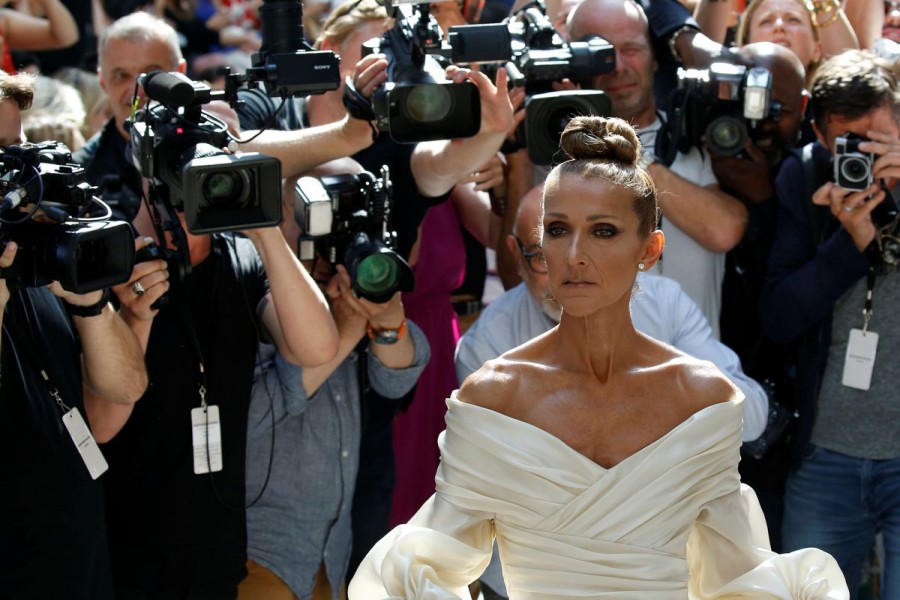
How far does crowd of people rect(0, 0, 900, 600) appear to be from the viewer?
2941mm

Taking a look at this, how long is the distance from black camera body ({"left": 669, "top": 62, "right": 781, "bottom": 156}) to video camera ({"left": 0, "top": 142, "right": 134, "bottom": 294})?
7.08 ft

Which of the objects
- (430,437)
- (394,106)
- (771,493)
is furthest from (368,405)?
(771,493)

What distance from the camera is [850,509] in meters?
4.35

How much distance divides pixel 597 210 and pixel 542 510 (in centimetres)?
68

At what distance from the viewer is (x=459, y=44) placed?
14.0 ft

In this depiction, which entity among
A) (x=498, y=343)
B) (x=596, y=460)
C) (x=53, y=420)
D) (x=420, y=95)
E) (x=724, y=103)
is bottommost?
(x=498, y=343)

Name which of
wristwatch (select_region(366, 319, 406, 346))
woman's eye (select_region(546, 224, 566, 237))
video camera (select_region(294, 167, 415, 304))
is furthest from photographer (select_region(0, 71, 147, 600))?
woman's eye (select_region(546, 224, 566, 237))

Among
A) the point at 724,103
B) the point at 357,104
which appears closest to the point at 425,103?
the point at 357,104

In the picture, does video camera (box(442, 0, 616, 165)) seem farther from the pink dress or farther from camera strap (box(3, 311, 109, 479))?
camera strap (box(3, 311, 109, 479))

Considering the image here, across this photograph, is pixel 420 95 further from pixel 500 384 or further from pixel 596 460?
pixel 596 460

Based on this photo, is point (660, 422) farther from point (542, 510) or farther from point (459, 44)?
point (459, 44)

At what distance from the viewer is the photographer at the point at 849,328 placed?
14.1 ft

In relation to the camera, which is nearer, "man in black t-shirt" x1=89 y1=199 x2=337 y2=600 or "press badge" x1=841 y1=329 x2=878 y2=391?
Answer: "man in black t-shirt" x1=89 y1=199 x2=337 y2=600

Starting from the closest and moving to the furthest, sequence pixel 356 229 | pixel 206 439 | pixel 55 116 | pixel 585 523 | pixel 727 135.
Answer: pixel 585 523
pixel 206 439
pixel 356 229
pixel 727 135
pixel 55 116
